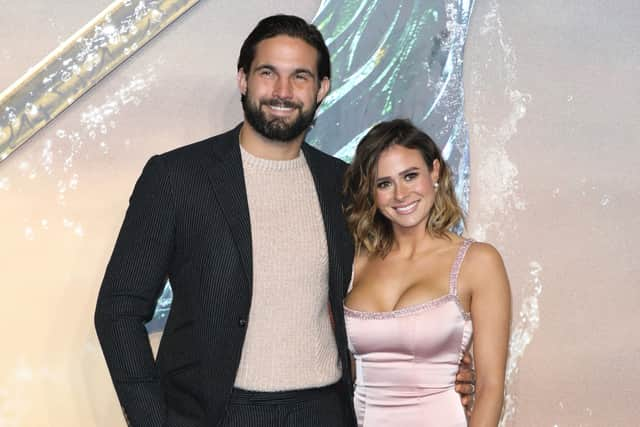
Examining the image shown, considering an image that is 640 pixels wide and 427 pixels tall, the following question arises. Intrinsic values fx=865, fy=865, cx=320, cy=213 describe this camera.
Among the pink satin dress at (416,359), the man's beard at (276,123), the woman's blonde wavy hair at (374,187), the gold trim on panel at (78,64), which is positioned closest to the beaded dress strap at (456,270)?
the pink satin dress at (416,359)

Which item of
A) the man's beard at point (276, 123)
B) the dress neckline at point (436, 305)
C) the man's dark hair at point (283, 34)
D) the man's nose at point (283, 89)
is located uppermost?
the man's dark hair at point (283, 34)

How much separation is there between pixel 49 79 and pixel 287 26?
0.71m

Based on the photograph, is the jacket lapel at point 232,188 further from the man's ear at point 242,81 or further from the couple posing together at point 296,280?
the man's ear at point 242,81

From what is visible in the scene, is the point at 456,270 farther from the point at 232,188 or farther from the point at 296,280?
the point at 232,188

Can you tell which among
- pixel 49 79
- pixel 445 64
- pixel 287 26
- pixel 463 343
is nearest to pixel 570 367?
pixel 463 343

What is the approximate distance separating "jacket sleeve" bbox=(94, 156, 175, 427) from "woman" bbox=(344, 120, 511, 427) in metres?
0.52

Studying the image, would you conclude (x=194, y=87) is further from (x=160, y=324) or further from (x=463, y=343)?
(x=463, y=343)

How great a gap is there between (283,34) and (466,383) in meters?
0.97

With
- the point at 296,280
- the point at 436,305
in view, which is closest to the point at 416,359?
the point at 436,305

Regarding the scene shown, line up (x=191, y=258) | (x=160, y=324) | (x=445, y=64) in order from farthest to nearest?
1. (x=445, y=64)
2. (x=160, y=324)
3. (x=191, y=258)

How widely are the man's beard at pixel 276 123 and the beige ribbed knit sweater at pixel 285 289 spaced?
7 centimetres

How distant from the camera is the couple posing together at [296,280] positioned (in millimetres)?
1898

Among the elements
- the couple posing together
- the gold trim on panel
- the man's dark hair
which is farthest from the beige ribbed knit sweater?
the gold trim on panel

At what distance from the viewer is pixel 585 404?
2764 mm
